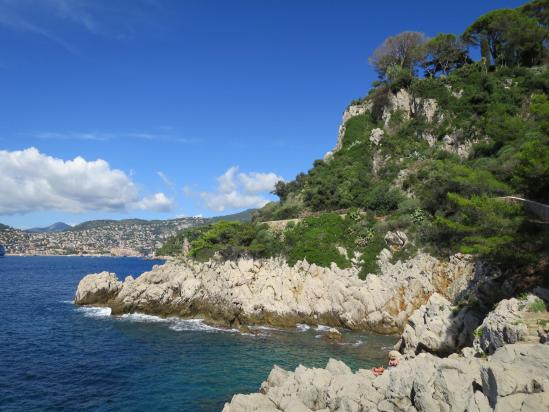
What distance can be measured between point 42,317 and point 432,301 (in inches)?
1572

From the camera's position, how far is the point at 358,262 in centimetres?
4594

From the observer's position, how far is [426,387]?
14.4 metres

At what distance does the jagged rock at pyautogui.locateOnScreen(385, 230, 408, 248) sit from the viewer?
45781mm

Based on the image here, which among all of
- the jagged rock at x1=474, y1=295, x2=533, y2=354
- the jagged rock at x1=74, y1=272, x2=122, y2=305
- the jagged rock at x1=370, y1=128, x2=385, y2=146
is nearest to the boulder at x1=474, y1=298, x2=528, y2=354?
the jagged rock at x1=474, y1=295, x2=533, y2=354

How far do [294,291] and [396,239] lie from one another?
43.0ft

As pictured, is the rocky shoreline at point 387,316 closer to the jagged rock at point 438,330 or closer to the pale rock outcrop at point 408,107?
the jagged rock at point 438,330

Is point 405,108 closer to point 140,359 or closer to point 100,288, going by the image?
point 100,288

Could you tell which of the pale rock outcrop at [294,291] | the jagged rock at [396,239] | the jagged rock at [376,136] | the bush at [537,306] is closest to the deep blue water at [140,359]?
the pale rock outcrop at [294,291]

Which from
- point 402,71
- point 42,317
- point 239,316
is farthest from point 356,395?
point 402,71

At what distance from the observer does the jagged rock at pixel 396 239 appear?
4578 centimetres

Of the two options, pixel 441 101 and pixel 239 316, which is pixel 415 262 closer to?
pixel 239 316

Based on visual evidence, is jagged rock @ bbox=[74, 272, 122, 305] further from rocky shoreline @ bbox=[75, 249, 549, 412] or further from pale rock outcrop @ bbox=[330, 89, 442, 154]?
pale rock outcrop @ bbox=[330, 89, 442, 154]

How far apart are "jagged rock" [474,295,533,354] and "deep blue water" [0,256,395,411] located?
9.98m

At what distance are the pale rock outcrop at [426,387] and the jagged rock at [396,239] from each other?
89.7ft
